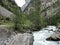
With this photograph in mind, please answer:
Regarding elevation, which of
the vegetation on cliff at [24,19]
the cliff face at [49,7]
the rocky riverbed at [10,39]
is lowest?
the rocky riverbed at [10,39]

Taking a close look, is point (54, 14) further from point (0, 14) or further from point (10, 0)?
point (0, 14)

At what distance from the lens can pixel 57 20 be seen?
2847 inches

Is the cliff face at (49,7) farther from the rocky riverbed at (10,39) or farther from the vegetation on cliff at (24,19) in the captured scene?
the rocky riverbed at (10,39)

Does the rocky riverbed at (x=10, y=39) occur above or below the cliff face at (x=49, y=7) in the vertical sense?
below

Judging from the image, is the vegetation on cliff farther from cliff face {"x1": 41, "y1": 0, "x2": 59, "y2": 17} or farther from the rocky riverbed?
the rocky riverbed

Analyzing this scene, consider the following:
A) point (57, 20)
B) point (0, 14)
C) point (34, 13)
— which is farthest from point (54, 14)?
point (0, 14)

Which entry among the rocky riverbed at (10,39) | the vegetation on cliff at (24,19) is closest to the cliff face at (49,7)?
the vegetation on cliff at (24,19)

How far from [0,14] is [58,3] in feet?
172

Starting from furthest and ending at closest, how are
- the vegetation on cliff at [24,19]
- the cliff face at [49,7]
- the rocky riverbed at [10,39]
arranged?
the cliff face at [49,7] → the vegetation on cliff at [24,19] → the rocky riverbed at [10,39]

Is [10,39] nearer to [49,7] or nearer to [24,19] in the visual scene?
[24,19]

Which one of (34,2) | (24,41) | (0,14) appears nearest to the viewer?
(24,41)

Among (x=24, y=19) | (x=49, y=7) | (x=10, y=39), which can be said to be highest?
(x=49, y=7)

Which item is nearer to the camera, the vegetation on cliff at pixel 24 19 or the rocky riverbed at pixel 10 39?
the rocky riverbed at pixel 10 39

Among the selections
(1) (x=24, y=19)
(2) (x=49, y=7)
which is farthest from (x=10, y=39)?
(2) (x=49, y=7)
